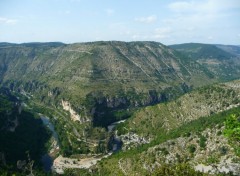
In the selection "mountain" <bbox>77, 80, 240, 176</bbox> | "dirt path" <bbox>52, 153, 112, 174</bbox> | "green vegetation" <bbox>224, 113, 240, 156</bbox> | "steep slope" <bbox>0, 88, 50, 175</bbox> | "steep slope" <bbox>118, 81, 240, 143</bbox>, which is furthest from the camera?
"steep slope" <bbox>118, 81, 240, 143</bbox>

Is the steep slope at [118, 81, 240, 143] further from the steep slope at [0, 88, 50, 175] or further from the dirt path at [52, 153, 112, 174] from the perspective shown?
the steep slope at [0, 88, 50, 175]

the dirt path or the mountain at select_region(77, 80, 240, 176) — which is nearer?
the mountain at select_region(77, 80, 240, 176)

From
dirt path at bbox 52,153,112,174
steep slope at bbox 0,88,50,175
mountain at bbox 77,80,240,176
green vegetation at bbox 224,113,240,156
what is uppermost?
green vegetation at bbox 224,113,240,156

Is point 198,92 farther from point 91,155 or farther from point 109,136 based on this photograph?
point 91,155

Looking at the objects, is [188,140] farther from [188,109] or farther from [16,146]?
[16,146]

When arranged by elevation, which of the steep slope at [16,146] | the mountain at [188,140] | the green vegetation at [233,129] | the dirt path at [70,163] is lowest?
the dirt path at [70,163]

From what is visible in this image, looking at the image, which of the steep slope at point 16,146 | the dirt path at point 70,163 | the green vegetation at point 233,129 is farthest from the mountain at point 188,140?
the steep slope at point 16,146

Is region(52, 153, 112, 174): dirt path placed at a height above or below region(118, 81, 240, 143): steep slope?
below

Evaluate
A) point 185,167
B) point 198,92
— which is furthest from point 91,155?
point 185,167

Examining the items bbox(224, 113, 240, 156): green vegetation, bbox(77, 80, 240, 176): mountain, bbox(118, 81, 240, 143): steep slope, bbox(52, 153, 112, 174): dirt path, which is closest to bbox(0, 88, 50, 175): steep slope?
bbox(52, 153, 112, 174): dirt path

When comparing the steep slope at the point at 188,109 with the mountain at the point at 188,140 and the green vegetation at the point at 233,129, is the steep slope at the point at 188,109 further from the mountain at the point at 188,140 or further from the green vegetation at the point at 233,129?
the green vegetation at the point at 233,129

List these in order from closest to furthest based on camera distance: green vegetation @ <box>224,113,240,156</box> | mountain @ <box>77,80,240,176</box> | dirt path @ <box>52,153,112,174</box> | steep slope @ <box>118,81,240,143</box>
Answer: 1. green vegetation @ <box>224,113,240,156</box>
2. mountain @ <box>77,80,240,176</box>
3. dirt path @ <box>52,153,112,174</box>
4. steep slope @ <box>118,81,240,143</box>
